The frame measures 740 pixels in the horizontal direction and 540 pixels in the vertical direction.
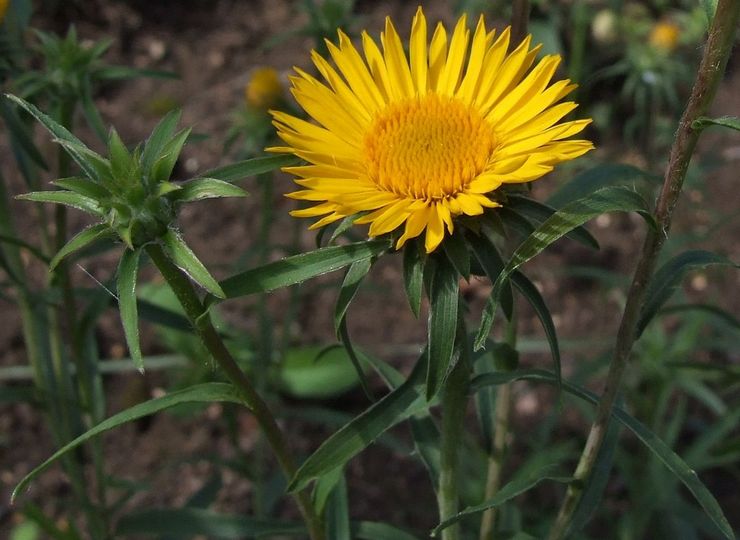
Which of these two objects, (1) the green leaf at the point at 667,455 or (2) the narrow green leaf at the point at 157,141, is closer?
(2) the narrow green leaf at the point at 157,141

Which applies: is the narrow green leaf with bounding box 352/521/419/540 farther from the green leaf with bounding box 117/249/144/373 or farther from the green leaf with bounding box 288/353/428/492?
the green leaf with bounding box 117/249/144/373

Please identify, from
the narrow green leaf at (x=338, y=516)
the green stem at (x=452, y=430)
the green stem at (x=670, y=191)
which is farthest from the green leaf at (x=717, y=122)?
the narrow green leaf at (x=338, y=516)

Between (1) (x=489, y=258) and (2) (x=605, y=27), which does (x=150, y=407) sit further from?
(2) (x=605, y=27)

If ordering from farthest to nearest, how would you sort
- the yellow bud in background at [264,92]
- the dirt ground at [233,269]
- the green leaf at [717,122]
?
the dirt ground at [233,269]
the yellow bud in background at [264,92]
the green leaf at [717,122]

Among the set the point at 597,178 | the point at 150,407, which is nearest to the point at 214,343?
the point at 150,407

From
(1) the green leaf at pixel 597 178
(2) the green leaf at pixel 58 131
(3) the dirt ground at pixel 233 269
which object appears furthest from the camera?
(3) the dirt ground at pixel 233 269

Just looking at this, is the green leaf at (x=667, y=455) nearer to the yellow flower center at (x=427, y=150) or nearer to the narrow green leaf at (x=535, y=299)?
the narrow green leaf at (x=535, y=299)

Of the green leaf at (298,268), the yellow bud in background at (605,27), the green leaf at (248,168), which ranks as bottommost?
the green leaf at (298,268)
